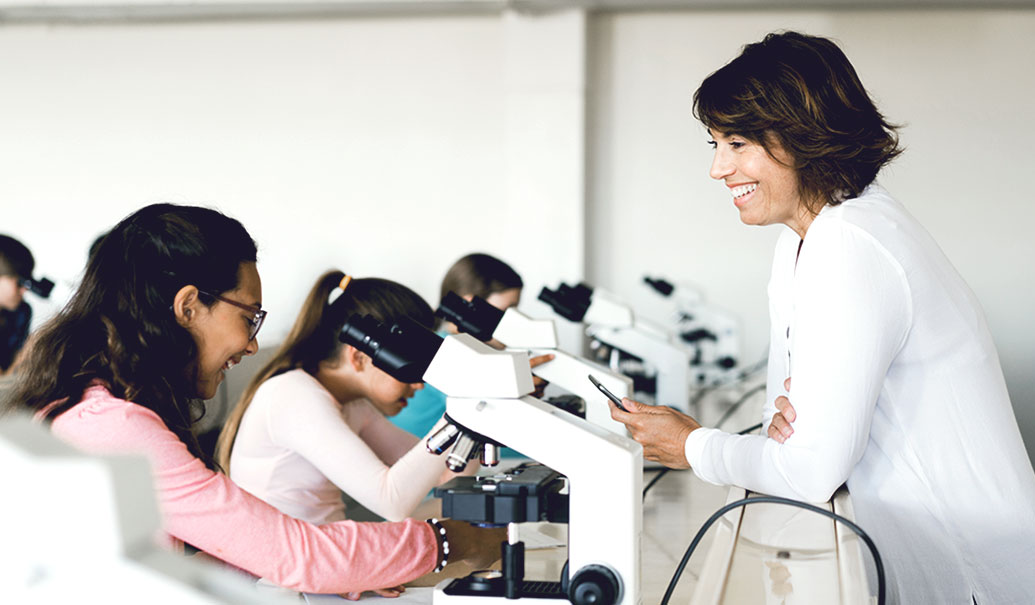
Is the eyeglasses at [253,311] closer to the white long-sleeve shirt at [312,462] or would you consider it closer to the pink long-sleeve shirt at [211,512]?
the pink long-sleeve shirt at [211,512]

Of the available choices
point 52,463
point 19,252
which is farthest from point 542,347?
point 19,252

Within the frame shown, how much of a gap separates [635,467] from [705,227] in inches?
177

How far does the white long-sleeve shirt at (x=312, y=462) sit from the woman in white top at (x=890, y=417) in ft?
1.75

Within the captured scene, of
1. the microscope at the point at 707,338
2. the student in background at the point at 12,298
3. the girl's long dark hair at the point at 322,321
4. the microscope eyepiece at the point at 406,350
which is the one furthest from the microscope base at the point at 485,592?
the student in background at the point at 12,298

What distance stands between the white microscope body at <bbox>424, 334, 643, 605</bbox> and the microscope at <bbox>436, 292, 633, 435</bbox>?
0.51 m

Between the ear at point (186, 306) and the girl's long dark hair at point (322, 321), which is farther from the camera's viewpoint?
the girl's long dark hair at point (322, 321)

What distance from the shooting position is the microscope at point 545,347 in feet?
4.78

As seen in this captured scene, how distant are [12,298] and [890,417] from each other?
388 cm

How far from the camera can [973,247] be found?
5.14 meters

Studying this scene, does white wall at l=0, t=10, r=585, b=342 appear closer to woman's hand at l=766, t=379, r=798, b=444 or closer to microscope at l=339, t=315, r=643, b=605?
woman's hand at l=766, t=379, r=798, b=444

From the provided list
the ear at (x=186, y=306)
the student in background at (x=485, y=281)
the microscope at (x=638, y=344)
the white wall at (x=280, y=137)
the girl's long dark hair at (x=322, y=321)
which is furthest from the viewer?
the white wall at (x=280, y=137)

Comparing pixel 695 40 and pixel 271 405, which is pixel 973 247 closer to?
pixel 695 40

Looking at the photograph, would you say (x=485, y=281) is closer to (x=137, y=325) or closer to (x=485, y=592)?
(x=137, y=325)

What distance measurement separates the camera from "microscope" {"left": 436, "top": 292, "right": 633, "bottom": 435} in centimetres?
146
